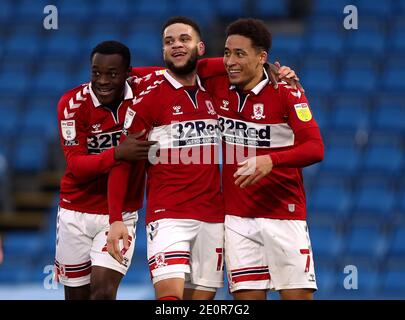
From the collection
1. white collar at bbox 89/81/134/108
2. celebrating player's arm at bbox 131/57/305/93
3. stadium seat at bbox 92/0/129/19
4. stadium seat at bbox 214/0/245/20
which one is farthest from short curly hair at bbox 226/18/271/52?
stadium seat at bbox 92/0/129/19

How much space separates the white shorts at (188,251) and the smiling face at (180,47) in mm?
875

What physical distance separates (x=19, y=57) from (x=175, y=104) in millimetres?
7328

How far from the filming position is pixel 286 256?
561cm

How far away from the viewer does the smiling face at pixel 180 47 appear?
5656 mm

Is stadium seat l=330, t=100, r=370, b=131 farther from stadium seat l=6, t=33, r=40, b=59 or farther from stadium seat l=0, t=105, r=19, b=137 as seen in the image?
stadium seat l=6, t=33, r=40, b=59

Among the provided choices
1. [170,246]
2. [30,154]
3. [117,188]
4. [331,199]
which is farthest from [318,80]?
[170,246]

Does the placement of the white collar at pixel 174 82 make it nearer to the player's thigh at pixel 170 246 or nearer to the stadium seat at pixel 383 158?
the player's thigh at pixel 170 246

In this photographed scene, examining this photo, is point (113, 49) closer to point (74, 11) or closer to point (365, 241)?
point (365, 241)

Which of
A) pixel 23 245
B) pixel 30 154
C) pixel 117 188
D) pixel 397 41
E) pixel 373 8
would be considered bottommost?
pixel 23 245

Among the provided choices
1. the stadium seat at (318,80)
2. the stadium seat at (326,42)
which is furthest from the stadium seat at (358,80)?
the stadium seat at (326,42)

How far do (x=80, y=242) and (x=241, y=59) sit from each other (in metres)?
1.59

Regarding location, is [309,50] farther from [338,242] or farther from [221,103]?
[221,103]

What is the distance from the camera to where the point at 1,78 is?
12219 mm
